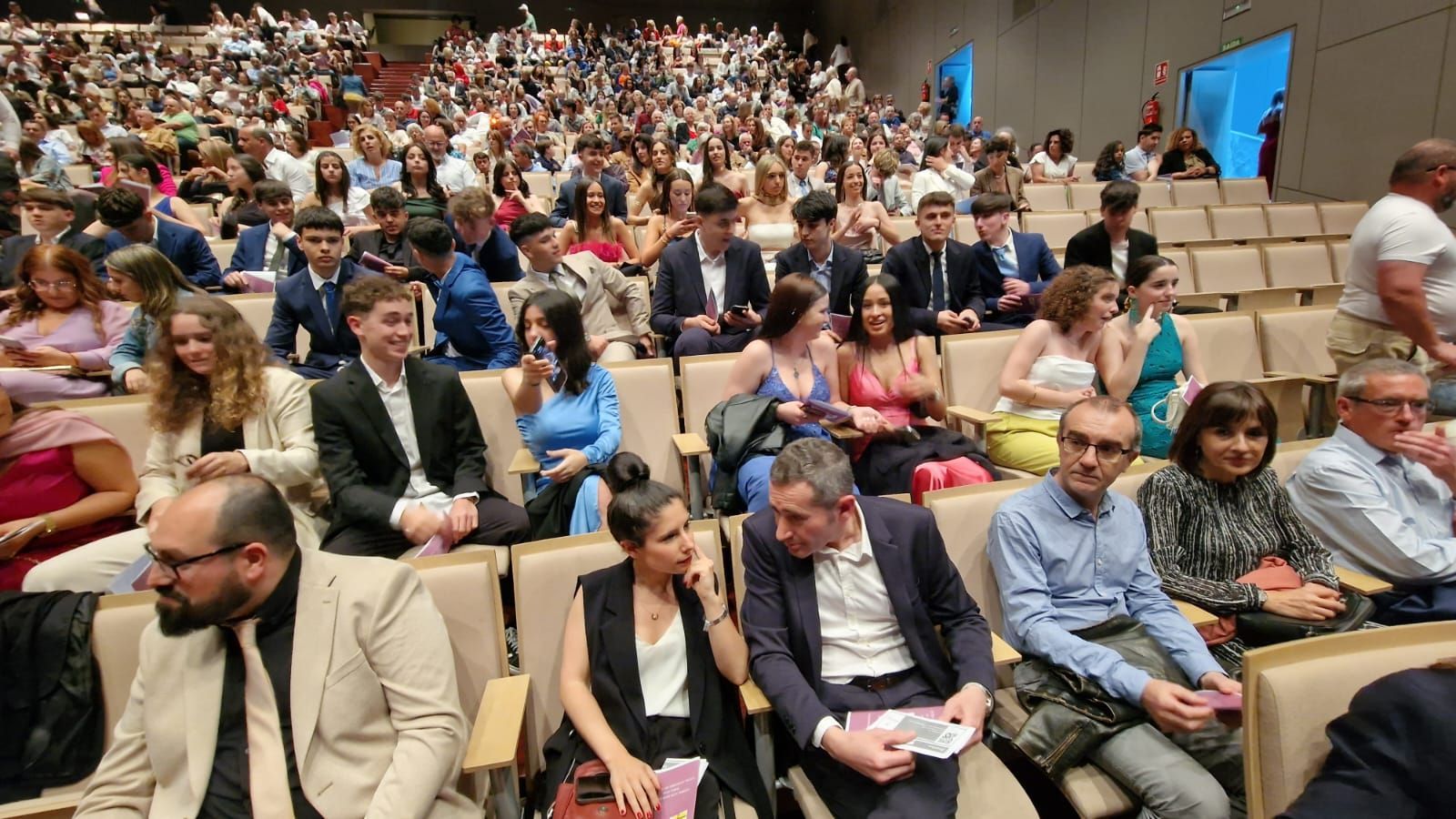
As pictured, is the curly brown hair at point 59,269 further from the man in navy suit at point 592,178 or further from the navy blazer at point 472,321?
the man in navy suit at point 592,178

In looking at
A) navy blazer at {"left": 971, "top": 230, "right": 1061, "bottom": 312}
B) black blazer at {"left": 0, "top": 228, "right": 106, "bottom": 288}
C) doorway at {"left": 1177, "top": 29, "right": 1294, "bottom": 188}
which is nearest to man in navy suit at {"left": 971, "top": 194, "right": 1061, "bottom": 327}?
navy blazer at {"left": 971, "top": 230, "right": 1061, "bottom": 312}

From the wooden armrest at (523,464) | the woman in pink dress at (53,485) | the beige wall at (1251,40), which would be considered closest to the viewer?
the woman in pink dress at (53,485)

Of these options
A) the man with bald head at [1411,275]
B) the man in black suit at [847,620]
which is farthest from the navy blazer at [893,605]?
the man with bald head at [1411,275]

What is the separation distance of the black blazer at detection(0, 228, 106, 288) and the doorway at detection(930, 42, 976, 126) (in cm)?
1260

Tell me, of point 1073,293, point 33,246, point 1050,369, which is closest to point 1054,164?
point 1073,293

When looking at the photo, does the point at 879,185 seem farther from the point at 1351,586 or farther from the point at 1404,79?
the point at 1351,586

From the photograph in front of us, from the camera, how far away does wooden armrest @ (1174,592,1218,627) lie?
171 centimetres

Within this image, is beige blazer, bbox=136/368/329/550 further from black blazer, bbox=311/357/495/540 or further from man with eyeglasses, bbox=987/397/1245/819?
man with eyeglasses, bbox=987/397/1245/819

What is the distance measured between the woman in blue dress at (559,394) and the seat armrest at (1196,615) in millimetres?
1791

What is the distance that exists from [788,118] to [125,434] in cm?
891

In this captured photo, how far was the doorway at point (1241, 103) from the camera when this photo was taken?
6.81 meters

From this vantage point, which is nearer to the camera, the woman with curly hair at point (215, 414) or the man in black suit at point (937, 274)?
the woman with curly hair at point (215, 414)

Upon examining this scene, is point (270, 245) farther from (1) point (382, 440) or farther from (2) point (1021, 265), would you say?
(2) point (1021, 265)

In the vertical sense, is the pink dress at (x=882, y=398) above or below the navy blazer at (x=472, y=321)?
below
